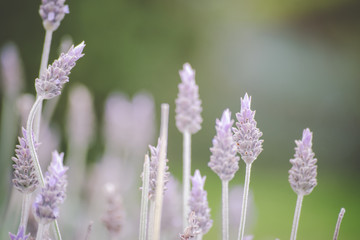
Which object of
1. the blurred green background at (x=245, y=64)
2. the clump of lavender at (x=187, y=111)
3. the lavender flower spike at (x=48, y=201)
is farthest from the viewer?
the blurred green background at (x=245, y=64)

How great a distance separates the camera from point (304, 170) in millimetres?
771

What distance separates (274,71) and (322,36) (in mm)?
868

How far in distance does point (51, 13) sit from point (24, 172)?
30 cm

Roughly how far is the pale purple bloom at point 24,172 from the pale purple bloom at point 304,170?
43 cm

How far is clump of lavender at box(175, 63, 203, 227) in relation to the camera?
0.91 m

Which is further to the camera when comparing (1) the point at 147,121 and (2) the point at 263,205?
(2) the point at 263,205

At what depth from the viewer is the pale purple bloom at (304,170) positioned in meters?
0.77

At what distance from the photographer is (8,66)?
1.68 metres

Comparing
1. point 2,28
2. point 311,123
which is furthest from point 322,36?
point 2,28

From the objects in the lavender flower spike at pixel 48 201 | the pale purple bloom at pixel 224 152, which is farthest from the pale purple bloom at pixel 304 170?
the lavender flower spike at pixel 48 201

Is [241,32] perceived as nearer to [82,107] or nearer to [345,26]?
[345,26]

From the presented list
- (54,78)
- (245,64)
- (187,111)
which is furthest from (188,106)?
(245,64)

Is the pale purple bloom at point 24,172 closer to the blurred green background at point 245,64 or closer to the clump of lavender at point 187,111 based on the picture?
the clump of lavender at point 187,111

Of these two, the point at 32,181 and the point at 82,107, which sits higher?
the point at 82,107
